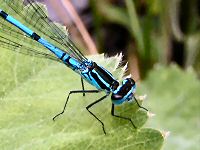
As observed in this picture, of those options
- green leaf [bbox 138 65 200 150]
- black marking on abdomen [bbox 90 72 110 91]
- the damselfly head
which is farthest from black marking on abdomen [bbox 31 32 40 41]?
green leaf [bbox 138 65 200 150]

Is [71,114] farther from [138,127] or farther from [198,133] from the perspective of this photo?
[198,133]

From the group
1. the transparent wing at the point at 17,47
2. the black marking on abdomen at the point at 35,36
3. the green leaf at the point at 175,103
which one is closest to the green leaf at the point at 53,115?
the transparent wing at the point at 17,47

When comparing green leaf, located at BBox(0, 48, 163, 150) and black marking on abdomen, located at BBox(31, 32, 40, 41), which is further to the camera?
black marking on abdomen, located at BBox(31, 32, 40, 41)

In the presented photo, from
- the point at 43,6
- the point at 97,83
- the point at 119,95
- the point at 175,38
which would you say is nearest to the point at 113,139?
the point at 119,95

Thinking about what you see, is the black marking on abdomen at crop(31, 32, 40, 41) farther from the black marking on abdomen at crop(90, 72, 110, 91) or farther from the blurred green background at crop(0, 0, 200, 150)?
the blurred green background at crop(0, 0, 200, 150)

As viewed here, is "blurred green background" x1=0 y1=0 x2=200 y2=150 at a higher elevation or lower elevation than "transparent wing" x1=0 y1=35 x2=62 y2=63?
higher

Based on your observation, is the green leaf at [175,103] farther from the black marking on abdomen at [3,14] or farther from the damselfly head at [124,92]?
the black marking on abdomen at [3,14]

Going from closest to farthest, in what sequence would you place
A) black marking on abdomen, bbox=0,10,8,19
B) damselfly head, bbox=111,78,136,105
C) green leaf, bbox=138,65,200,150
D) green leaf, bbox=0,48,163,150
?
green leaf, bbox=0,48,163,150 < damselfly head, bbox=111,78,136,105 < black marking on abdomen, bbox=0,10,8,19 < green leaf, bbox=138,65,200,150
